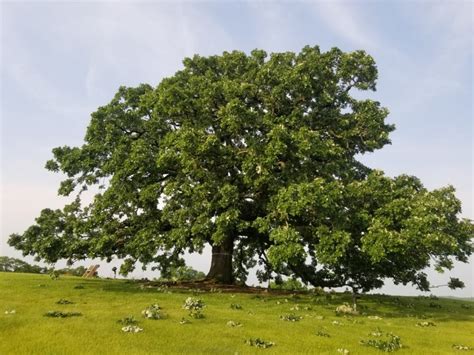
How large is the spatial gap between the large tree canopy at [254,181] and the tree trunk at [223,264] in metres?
0.10

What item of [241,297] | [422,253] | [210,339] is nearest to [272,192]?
[241,297]

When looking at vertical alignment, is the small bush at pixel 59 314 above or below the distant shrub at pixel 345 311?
below

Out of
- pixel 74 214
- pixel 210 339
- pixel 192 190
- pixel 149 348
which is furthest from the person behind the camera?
pixel 74 214

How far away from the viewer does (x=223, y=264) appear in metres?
41.1

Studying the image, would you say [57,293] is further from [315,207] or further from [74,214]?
[315,207]

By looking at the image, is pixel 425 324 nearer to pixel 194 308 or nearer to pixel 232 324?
pixel 232 324

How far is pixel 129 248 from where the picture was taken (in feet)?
114

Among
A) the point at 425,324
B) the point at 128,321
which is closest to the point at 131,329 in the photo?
the point at 128,321

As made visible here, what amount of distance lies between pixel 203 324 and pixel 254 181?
14.4 m

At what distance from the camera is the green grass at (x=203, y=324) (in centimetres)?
1706

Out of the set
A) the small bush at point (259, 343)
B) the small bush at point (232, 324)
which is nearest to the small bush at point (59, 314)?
the small bush at point (232, 324)

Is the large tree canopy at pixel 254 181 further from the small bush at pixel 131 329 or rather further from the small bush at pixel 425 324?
the small bush at pixel 131 329

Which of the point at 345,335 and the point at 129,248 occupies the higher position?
the point at 129,248

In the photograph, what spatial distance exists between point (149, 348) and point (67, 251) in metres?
21.7
